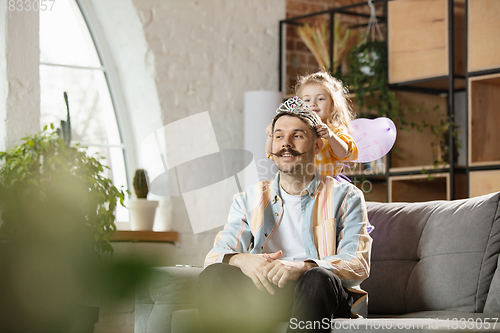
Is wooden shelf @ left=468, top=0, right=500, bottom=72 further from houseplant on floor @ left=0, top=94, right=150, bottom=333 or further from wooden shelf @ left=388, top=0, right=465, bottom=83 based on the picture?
houseplant on floor @ left=0, top=94, right=150, bottom=333

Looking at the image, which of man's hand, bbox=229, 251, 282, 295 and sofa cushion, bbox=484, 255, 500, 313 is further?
sofa cushion, bbox=484, 255, 500, 313

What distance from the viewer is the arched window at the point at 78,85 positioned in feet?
12.1

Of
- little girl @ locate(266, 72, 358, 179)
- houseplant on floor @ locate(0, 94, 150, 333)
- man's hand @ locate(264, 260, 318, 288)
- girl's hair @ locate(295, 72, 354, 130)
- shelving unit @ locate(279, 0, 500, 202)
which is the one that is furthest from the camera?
shelving unit @ locate(279, 0, 500, 202)

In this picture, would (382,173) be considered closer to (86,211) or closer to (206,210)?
(206,210)

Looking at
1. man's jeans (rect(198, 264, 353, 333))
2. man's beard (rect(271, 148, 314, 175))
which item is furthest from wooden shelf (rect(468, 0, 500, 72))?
man's jeans (rect(198, 264, 353, 333))

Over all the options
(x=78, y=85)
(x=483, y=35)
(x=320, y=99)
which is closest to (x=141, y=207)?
(x=78, y=85)

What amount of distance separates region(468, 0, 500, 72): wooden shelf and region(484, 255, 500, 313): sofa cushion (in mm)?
1862

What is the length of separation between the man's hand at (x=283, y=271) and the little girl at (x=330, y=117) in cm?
68

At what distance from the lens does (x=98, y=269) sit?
0.38 meters

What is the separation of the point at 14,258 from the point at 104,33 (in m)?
3.79

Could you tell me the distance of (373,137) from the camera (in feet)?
8.11

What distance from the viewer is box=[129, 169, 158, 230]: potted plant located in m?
3.59

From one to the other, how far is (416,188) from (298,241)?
2.07 meters

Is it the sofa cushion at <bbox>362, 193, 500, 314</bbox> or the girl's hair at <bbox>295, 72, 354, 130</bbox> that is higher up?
the girl's hair at <bbox>295, 72, 354, 130</bbox>
